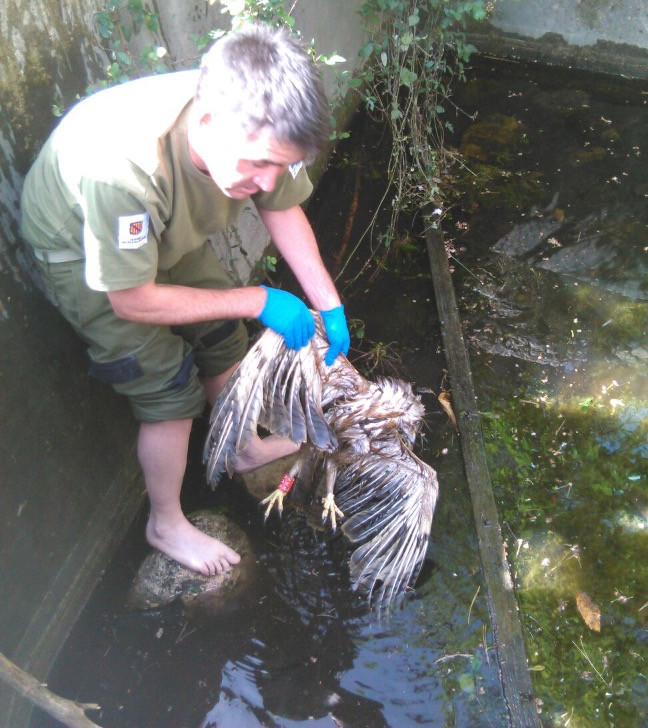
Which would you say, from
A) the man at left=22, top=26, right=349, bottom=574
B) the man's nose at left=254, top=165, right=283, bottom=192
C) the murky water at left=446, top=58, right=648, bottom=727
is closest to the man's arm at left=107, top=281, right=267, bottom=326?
the man at left=22, top=26, right=349, bottom=574

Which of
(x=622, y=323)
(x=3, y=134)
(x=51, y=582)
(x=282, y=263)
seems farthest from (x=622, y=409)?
(x=3, y=134)

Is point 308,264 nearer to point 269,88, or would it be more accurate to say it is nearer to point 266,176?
point 266,176

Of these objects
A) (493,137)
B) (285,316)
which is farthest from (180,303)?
(493,137)

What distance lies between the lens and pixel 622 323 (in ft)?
13.1

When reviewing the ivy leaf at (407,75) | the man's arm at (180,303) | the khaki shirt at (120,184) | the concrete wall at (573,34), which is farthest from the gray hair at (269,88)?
the concrete wall at (573,34)

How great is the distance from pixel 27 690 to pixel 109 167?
1.35 m

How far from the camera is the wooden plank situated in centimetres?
247

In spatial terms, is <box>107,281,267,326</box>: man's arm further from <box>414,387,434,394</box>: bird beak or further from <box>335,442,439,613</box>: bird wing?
<box>414,387,434,394</box>: bird beak

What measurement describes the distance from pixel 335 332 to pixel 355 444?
457 millimetres

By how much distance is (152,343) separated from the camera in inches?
89.3

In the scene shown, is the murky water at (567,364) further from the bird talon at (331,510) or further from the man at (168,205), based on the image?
the man at (168,205)

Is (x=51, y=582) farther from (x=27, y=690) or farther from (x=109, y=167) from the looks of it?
(x=109, y=167)

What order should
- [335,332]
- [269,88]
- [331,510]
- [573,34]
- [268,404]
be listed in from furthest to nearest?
1. [573,34]
2. [331,510]
3. [335,332]
4. [268,404]
5. [269,88]

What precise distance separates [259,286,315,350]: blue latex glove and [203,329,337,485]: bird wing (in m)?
0.05
